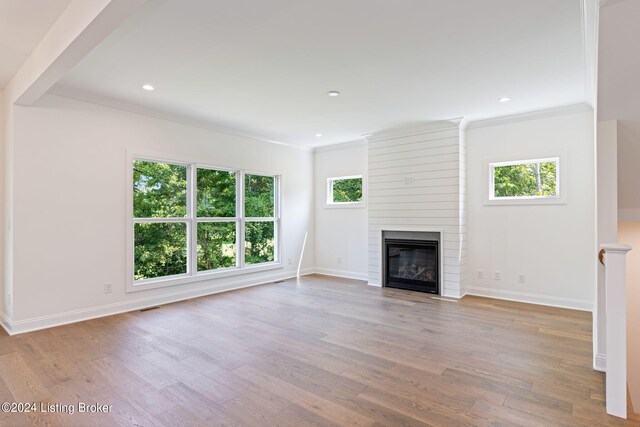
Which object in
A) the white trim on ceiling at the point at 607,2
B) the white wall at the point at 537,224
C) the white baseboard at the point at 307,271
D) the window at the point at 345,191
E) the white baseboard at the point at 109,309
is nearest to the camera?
the white trim on ceiling at the point at 607,2

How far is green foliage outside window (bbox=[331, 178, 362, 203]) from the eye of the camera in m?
6.71

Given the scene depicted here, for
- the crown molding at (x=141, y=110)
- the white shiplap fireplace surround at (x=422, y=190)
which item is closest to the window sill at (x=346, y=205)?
the white shiplap fireplace surround at (x=422, y=190)

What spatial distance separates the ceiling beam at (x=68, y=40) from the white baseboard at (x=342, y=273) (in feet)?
17.6

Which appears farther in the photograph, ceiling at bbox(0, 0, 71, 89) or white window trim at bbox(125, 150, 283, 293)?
white window trim at bbox(125, 150, 283, 293)

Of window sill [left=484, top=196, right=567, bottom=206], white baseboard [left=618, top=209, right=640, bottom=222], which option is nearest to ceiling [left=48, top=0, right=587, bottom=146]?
window sill [left=484, top=196, right=567, bottom=206]

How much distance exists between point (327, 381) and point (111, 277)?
129 inches

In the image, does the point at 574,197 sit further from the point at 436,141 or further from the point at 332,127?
the point at 332,127

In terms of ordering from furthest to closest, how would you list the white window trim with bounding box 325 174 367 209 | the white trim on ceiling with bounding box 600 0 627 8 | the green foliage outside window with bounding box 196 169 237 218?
the white window trim with bounding box 325 174 367 209 → the green foliage outside window with bounding box 196 169 237 218 → the white trim on ceiling with bounding box 600 0 627 8

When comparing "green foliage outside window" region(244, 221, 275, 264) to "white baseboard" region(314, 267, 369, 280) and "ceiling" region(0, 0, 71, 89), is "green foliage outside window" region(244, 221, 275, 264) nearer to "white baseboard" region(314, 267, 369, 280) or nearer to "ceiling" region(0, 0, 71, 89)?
"white baseboard" region(314, 267, 369, 280)

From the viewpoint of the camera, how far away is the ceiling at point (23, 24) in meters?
2.41

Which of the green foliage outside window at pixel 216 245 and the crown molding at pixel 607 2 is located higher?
the crown molding at pixel 607 2

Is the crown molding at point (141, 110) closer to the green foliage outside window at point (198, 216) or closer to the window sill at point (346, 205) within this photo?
the green foliage outside window at point (198, 216)

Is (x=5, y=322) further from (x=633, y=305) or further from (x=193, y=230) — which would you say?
(x=633, y=305)

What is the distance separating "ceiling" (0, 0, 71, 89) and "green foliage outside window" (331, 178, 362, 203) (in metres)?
5.06
